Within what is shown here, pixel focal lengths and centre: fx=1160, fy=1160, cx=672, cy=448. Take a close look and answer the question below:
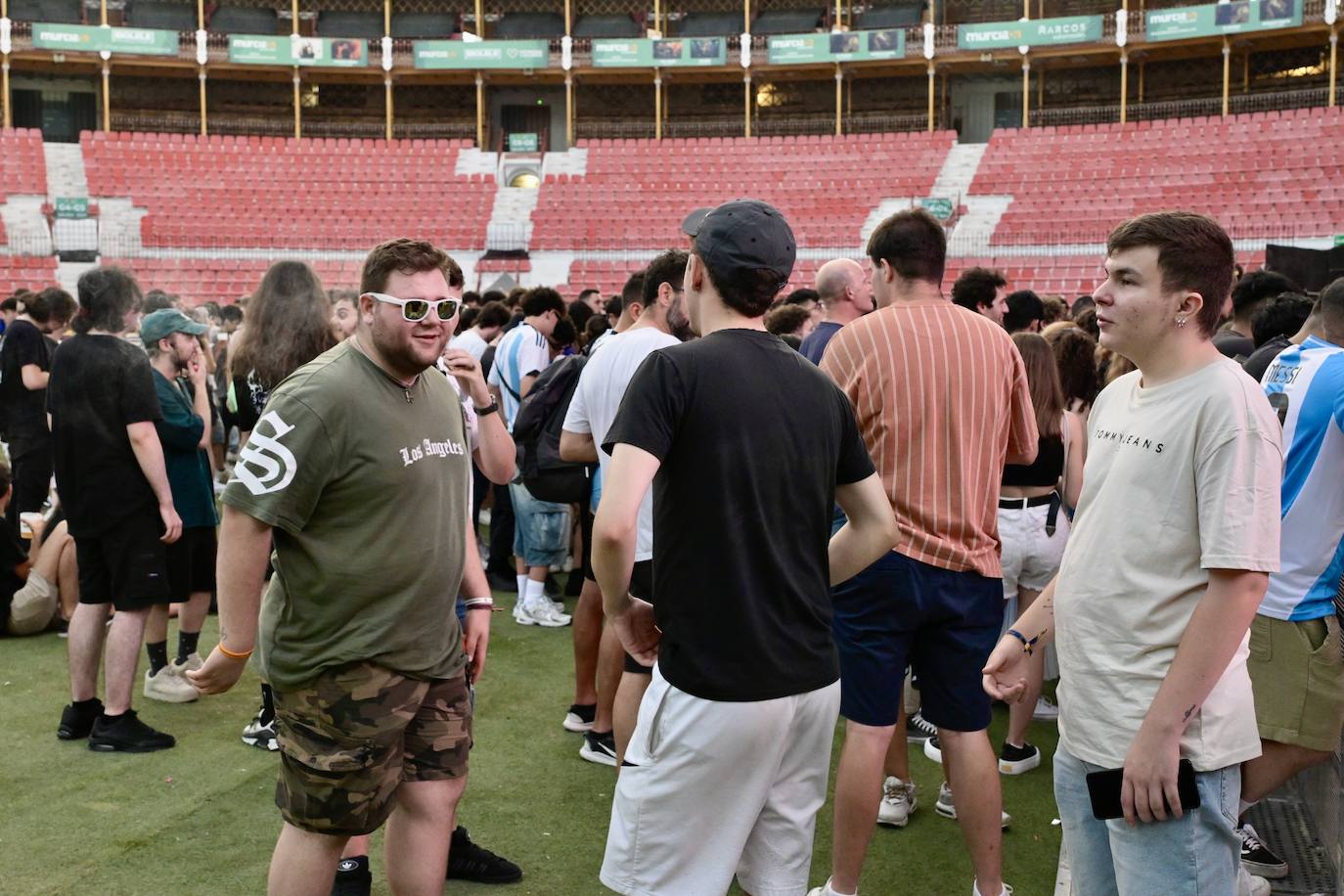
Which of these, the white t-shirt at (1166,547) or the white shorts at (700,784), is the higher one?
the white t-shirt at (1166,547)

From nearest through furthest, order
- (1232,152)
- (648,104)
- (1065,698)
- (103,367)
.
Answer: (1065,698), (103,367), (1232,152), (648,104)

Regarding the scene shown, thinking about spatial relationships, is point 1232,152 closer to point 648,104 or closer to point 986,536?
point 648,104

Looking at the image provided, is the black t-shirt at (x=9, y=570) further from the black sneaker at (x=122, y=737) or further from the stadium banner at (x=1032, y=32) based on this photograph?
the stadium banner at (x=1032, y=32)

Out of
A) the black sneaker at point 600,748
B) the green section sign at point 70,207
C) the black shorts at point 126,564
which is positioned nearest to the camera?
the black sneaker at point 600,748

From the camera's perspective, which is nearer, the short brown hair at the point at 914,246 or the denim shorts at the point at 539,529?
the short brown hair at the point at 914,246

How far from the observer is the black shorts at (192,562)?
514cm

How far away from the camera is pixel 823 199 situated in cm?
2528

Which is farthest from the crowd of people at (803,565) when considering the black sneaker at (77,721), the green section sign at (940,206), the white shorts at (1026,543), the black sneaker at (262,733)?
the green section sign at (940,206)

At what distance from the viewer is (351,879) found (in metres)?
3.39

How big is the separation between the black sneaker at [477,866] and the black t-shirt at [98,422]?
209cm

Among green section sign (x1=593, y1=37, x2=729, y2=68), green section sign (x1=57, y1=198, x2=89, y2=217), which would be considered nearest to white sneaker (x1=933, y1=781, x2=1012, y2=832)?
green section sign (x1=57, y1=198, x2=89, y2=217)

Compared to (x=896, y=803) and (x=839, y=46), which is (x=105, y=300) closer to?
(x=896, y=803)

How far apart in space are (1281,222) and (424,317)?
21805 mm

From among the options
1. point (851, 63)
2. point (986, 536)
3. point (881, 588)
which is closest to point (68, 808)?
point (881, 588)
